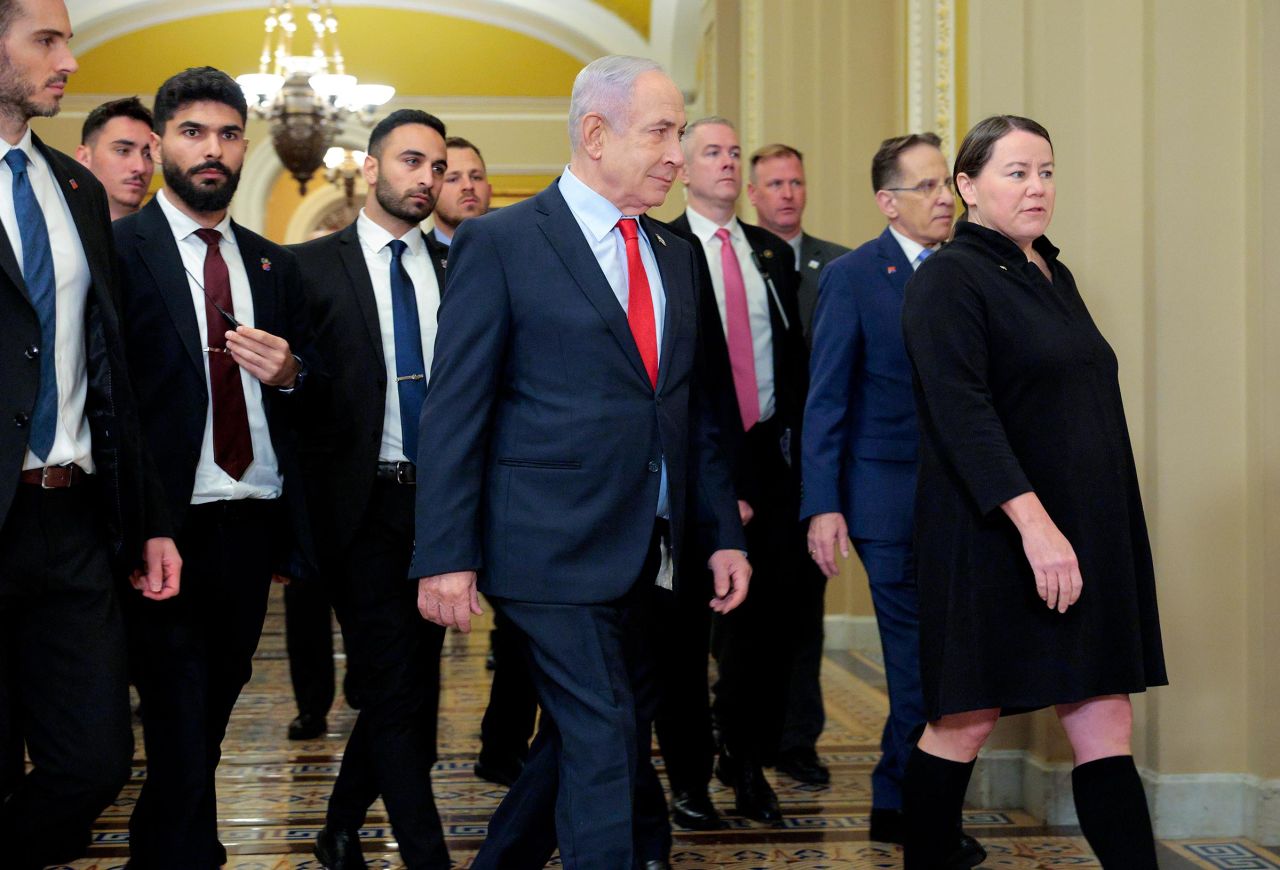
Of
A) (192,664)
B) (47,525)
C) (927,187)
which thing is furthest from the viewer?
(927,187)

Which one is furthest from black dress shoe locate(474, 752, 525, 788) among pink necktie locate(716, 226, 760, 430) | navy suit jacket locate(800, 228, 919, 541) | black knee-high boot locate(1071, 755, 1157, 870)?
black knee-high boot locate(1071, 755, 1157, 870)

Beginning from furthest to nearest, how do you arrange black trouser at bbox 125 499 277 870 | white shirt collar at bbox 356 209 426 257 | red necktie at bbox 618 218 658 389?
white shirt collar at bbox 356 209 426 257 < black trouser at bbox 125 499 277 870 < red necktie at bbox 618 218 658 389

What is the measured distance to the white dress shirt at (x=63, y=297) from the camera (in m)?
2.54

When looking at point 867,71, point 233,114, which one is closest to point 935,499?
point 233,114

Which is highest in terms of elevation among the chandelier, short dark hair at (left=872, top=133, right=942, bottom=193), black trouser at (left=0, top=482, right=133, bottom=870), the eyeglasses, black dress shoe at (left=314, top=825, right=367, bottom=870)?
the chandelier

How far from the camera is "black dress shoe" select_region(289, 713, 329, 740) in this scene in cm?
532

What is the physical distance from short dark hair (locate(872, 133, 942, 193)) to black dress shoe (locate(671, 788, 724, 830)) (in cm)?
164

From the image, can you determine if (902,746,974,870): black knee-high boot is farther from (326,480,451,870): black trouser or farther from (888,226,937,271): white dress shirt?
(888,226,937,271): white dress shirt

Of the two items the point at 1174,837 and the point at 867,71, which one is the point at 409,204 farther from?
the point at 867,71

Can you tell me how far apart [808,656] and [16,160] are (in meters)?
3.09

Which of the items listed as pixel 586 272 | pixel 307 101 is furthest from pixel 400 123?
pixel 307 101

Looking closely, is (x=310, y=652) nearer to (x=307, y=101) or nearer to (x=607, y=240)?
(x=607, y=240)

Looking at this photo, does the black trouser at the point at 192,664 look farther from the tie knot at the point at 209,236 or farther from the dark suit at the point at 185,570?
the tie knot at the point at 209,236

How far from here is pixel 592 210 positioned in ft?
8.89
